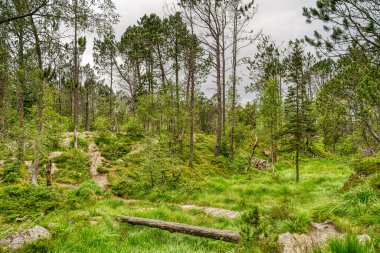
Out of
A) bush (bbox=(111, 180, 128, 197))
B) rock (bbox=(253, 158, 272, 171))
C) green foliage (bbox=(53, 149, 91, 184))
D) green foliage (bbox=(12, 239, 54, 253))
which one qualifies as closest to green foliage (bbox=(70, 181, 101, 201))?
bush (bbox=(111, 180, 128, 197))

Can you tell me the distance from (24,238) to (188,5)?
58.6 feet

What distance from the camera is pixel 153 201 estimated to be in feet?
40.4

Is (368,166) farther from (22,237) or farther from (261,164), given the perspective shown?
(261,164)

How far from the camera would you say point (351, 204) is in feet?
23.8

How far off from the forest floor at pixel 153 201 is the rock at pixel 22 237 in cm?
27

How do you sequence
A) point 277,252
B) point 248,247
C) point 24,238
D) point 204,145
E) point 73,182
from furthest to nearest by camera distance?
point 204,145 → point 73,182 → point 24,238 → point 248,247 → point 277,252

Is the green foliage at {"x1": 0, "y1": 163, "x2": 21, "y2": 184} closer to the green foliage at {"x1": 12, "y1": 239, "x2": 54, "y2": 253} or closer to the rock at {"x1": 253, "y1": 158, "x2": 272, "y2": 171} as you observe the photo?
the green foliage at {"x1": 12, "y1": 239, "x2": 54, "y2": 253}

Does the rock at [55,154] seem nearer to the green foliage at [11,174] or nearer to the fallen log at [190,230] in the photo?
the green foliage at [11,174]

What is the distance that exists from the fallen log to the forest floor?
21 centimetres

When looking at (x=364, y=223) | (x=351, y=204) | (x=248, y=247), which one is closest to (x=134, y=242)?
(x=248, y=247)

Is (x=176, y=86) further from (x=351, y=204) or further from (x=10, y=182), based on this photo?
(x=351, y=204)

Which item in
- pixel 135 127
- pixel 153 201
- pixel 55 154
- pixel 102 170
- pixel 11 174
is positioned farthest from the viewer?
pixel 135 127

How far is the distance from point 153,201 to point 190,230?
6189 mm

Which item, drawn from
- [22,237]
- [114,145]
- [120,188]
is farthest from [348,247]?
[114,145]
